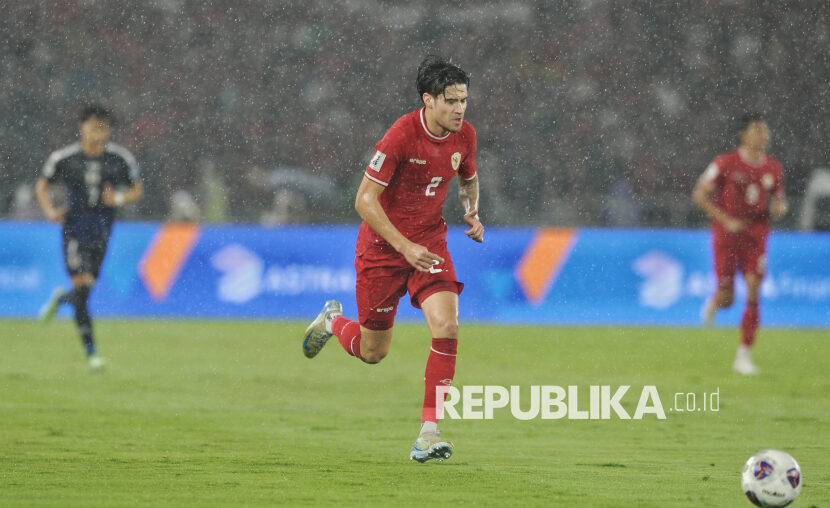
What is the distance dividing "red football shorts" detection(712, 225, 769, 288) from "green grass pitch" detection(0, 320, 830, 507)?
2.95ft

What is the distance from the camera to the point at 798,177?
18.0m

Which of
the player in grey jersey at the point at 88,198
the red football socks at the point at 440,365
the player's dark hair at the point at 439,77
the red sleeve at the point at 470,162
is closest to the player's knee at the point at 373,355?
the red football socks at the point at 440,365

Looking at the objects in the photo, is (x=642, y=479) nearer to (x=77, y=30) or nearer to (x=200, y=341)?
(x=200, y=341)

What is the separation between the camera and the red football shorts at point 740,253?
35.0 feet

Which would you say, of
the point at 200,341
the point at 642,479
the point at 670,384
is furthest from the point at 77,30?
the point at 642,479

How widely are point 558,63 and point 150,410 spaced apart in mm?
13079

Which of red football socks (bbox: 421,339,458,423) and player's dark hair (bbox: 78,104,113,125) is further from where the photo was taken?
player's dark hair (bbox: 78,104,113,125)

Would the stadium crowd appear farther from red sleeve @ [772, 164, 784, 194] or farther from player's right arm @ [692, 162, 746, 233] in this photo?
player's right arm @ [692, 162, 746, 233]

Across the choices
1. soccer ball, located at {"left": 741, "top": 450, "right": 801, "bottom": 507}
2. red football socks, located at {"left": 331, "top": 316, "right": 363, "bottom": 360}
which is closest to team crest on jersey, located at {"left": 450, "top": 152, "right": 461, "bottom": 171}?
red football socks, located at {"left": 331, "top": 316, "right": 363, "bottom": 360}

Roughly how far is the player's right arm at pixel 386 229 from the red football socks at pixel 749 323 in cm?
528

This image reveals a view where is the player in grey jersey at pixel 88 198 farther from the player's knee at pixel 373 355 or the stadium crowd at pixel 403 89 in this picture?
the stadium crowd at pixel 403 89

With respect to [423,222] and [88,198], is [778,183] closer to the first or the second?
[423,222]

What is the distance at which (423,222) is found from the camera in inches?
255

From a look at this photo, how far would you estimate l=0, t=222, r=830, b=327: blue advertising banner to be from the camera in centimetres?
1413
